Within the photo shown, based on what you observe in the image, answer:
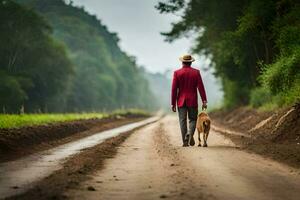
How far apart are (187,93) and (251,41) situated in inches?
666

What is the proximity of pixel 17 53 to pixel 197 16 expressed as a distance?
19.9 m

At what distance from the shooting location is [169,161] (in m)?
11.9

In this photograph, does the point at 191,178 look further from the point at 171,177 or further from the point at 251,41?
the point at 251,41

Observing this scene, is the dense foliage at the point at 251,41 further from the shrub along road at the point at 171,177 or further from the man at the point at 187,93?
the shrub along road at the point at 171,177

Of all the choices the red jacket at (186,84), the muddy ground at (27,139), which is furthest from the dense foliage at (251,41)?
the muddy ground at (27,139)

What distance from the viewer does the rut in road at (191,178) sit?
7.94 meters

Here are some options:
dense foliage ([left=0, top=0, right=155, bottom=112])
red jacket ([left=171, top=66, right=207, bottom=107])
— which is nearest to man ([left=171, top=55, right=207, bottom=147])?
red jacket ([left=171, top=66, right=207, bottom=107])

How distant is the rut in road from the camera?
794 centimetres

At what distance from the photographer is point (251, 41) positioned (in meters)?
32.0

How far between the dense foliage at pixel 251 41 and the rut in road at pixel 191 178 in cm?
1006

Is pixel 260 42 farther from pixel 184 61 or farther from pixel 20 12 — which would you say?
pixel 20 12

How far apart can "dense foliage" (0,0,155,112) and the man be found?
1199 inches

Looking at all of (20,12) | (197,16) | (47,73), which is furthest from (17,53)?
(197,16)

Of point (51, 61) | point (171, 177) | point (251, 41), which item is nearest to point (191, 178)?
point (171, 177)
